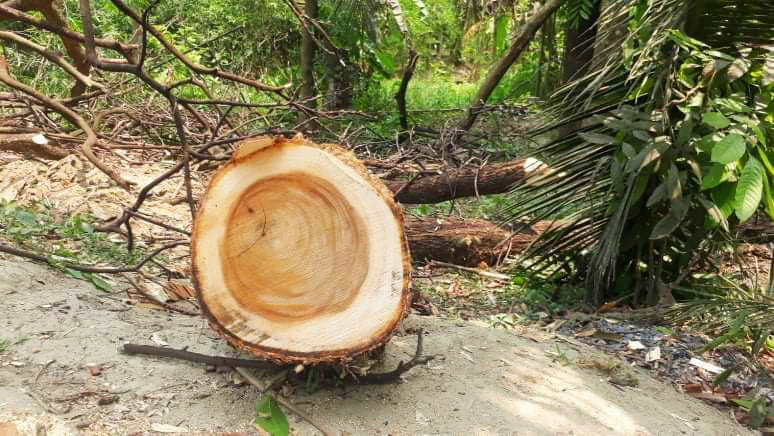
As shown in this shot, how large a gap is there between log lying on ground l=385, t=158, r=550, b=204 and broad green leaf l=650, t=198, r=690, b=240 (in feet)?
4.82

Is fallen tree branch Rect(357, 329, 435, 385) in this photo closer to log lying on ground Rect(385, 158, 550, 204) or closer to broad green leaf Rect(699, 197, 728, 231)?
broad green leaf Rect(699, 197, 728, 231)

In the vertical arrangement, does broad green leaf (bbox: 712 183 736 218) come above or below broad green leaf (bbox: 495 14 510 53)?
below

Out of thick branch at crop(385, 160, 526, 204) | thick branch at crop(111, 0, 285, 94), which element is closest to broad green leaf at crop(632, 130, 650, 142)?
thick branch at crop(385, 160, 526, 204)

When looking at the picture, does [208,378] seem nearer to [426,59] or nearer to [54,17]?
[54,17]

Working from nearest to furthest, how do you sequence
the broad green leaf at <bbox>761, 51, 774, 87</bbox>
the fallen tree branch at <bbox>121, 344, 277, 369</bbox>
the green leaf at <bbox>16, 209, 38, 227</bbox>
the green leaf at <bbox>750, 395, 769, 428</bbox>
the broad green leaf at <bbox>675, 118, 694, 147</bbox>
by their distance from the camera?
the fallen tree branch at <bbox>121, 344, 277, 369</bbox> → the green leaf at <bbox>750, 395, 769, 428</bbox> → the broad green leaf at <bbox>675, 118, 694, 147</bbox> → the broad green leaf at <bbox>761, 51, 774, 87</bbox> → the green leaf at <bbox>16, 209, 38, 227</bbox>

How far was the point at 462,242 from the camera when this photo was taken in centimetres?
477

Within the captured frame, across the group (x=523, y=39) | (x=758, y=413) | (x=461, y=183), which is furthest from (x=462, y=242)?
(x=523, y=39)

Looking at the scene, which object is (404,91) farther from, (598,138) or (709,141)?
(709,141)

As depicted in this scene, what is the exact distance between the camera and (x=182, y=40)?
34.9 feet

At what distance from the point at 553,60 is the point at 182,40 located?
5462 mm

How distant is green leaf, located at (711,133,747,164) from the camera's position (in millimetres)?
2852

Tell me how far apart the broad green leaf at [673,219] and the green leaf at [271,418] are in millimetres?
1915

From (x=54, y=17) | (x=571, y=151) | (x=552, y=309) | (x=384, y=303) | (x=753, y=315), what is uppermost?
(x=54, y=17)

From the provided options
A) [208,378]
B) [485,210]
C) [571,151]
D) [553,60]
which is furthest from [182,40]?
[208,378]
